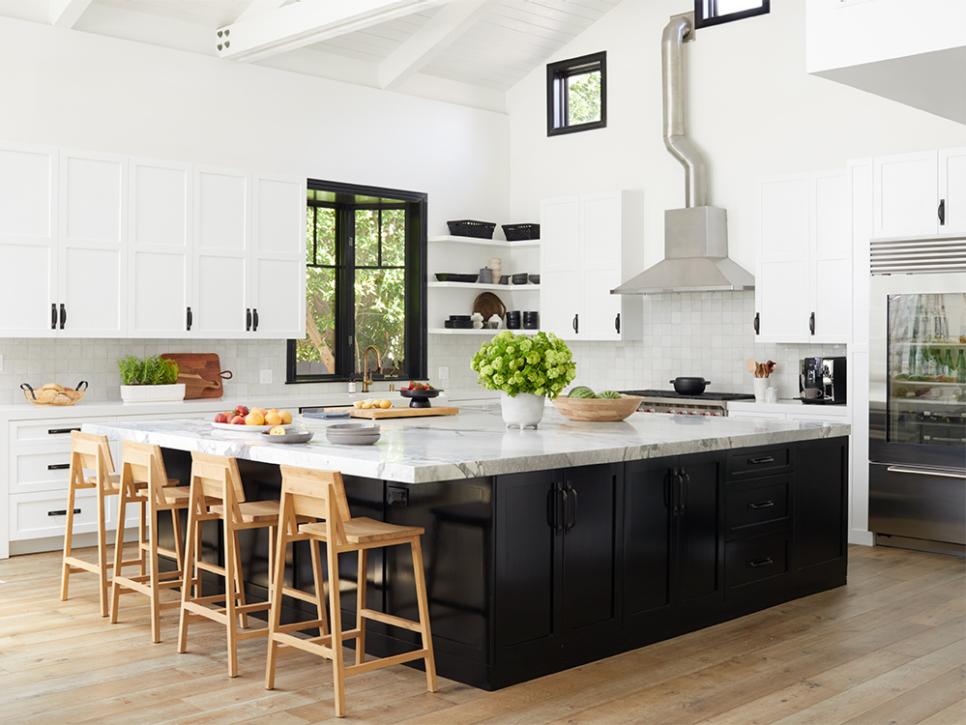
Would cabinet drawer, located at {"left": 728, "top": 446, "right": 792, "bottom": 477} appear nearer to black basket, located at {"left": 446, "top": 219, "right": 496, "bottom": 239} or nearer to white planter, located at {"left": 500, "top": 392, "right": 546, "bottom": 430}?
white planter, located at {"left": 500, "top": 392, "right": 546, "bottom": 430}

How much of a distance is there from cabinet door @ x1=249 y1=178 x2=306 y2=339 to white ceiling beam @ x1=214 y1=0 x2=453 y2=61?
A: 3.08 ft

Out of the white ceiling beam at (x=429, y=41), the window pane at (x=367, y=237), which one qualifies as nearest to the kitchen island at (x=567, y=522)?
the window pane at (x=367, y=237)

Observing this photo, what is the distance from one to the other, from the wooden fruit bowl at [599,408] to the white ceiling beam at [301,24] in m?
2.80

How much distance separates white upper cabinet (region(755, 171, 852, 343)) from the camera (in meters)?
7.54

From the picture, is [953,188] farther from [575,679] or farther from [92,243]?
[92,243]

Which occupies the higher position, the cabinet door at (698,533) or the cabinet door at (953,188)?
the cabinet door at (953,188)

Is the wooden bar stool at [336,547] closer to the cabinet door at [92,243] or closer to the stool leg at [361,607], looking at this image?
the stool leg at [361,607]

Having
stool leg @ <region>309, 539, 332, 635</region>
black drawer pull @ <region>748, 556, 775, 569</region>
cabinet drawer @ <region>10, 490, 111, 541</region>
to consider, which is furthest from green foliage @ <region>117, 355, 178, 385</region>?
black drawer pull @ <region>748, 556, 775, 569</region>

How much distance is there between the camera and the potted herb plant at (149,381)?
7414mm

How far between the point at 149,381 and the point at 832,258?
467 cm

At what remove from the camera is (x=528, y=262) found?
10.0m

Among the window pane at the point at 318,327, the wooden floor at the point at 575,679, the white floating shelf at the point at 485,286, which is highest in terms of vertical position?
the white floating shelf at the point at 485,286

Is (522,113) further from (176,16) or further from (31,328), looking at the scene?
(31,328)

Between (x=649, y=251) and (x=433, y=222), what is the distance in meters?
1.86
